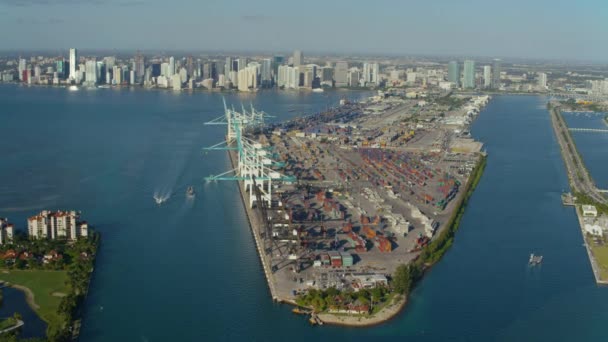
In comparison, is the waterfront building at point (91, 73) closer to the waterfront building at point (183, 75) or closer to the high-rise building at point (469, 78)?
the waterfront building at point (183, 75)

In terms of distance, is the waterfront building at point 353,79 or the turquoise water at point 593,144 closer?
the turquoise water at point 593,144

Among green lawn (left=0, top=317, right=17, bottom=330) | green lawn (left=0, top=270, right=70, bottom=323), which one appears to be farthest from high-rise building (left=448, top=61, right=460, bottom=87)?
green lawn (left=0, top=317, right=17, bottom=330)

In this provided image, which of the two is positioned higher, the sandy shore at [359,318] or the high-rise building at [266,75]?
the high-rise building at [266,75]

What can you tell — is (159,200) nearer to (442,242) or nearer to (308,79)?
(442,242)

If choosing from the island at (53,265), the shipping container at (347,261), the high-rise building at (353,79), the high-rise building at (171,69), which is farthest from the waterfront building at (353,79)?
the shipping container at (347,261)

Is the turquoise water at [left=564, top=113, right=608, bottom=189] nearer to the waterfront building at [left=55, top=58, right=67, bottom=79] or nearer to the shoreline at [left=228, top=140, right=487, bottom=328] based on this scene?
the shoreline at [left=228, top=140, right=487, bottom=328]

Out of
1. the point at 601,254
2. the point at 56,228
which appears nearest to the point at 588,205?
the point at 601,254
